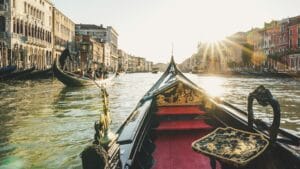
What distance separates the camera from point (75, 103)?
9.64 meters

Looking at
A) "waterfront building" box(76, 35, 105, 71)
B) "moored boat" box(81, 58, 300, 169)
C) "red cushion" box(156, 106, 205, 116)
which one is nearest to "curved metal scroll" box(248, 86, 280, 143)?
"moored boat" box(81, 58, 300, 169)

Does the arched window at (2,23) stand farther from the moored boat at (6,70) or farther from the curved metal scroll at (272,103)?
the curved metal scroll at (272,103)

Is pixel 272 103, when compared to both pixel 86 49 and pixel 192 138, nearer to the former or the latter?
pixel 192 138

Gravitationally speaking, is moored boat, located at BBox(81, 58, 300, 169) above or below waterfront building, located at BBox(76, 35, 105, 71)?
below

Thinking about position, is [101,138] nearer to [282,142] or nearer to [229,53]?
[282,142]

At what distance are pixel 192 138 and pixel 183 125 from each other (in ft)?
1.52

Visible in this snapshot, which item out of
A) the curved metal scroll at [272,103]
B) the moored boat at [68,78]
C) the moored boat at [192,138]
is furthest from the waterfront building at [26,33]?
the curved metal scroll at [272,103]

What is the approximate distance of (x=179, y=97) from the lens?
4.51 meters

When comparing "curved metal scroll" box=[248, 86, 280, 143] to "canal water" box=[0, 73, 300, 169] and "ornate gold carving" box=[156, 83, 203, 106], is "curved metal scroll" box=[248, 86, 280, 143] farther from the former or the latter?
"canal water" box=[0, 73, 300, 169]

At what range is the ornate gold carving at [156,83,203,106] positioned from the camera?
4.47m

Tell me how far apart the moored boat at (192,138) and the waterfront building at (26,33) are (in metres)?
17.8

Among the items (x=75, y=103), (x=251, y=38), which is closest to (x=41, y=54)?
(x=75, y=103)

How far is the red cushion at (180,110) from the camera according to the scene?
4.29 meters

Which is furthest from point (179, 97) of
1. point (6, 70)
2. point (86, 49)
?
point (86, 49)
